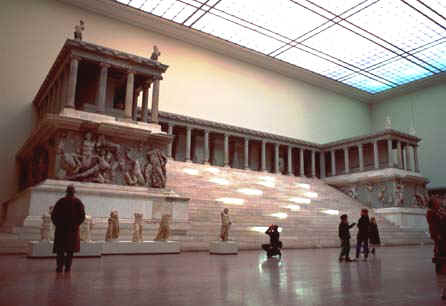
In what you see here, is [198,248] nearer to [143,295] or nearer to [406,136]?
[143,295]

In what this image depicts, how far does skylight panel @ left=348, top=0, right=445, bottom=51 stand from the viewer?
86.7 ft

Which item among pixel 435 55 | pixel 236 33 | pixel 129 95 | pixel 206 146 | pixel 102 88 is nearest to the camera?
pixel 102 88

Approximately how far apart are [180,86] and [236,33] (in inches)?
228

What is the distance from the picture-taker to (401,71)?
114 ft

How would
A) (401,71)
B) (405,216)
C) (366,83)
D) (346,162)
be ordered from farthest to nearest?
(366,83) → (401,71) → (346,162) → (405,216)

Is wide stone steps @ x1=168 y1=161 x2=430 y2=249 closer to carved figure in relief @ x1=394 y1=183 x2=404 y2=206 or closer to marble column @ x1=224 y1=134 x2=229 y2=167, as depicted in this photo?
marble column @ x1=224 y1=134 x2=229 y2=167

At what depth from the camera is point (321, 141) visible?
36531 mm

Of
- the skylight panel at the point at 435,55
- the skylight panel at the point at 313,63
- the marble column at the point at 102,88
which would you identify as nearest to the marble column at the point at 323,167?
the skylight panel at the point at 313,63

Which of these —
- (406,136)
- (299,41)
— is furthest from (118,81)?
(406,136)

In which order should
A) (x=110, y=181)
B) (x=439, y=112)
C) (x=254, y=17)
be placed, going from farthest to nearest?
(x=439, y=112) < (x=254, y=17) < (x=110, y=181)

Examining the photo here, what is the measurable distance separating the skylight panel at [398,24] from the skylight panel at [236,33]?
6312 mm

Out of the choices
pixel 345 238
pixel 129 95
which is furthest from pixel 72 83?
pixel 345 238

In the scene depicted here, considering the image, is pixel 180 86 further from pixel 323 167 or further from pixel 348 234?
pixel 348 234

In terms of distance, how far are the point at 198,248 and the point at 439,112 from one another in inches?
1188
